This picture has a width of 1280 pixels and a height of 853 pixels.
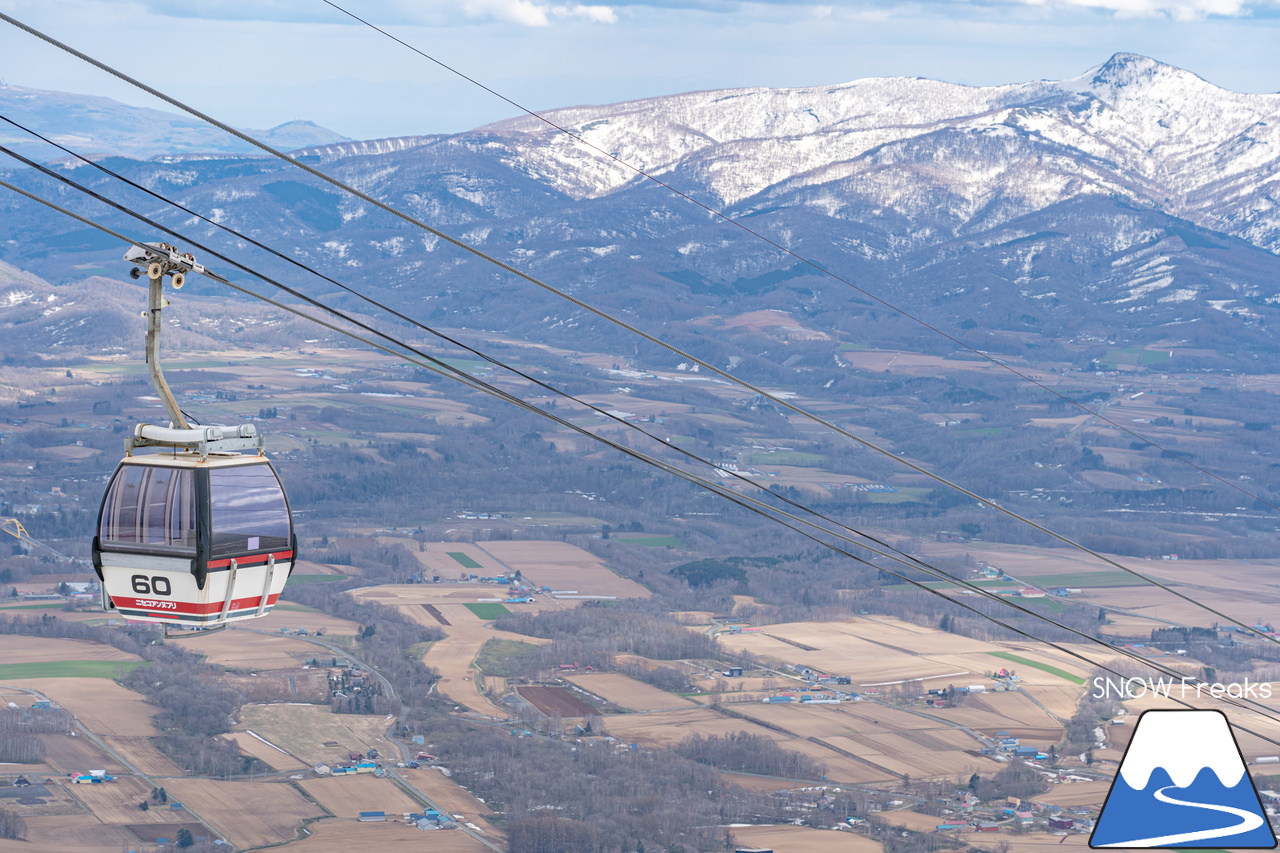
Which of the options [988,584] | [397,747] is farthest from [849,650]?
[397,747]

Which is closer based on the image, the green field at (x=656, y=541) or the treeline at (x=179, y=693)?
the treeline at (x=179, y=693)

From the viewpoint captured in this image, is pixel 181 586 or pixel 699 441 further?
pixel 699 441

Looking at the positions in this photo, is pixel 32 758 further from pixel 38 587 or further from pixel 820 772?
pixel 38 587

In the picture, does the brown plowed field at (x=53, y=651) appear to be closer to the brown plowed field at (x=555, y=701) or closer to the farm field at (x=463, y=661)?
the farm field at (x=463, y=661)

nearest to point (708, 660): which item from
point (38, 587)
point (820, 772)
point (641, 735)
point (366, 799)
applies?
point (641, 735)

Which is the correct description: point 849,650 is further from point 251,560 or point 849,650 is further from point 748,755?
point 251,560

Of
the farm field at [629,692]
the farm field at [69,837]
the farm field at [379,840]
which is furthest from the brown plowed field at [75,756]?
the farm field at [629,692]
